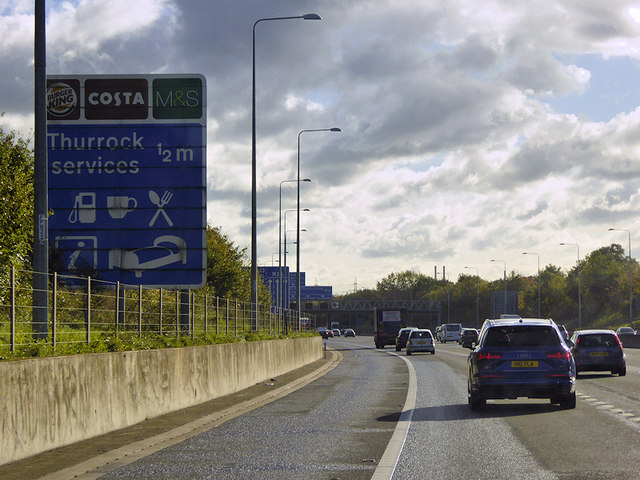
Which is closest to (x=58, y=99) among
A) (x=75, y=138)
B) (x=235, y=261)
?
(x=75, y=138)

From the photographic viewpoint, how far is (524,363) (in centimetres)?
1716

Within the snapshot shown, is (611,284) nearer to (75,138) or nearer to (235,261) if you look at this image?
(235,261)

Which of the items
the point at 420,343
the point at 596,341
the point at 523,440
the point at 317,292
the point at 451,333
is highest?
the point at 317,292

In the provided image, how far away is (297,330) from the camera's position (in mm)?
51156

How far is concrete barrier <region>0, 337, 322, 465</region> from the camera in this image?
1048 cm

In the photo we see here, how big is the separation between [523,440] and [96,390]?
5305mm

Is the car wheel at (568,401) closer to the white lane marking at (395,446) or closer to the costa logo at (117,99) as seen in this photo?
the white lane marking at (395,446)

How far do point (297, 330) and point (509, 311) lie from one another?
42.0 meters

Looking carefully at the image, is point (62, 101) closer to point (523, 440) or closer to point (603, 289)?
point (523, 440)

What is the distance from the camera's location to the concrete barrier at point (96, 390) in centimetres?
1048

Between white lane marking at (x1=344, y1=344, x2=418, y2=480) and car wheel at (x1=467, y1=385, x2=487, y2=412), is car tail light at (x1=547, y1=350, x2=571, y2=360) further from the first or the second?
white lane marking at (x1=344, y1=344, x2=418, y2=480)

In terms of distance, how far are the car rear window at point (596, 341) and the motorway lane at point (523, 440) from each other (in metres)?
9.03

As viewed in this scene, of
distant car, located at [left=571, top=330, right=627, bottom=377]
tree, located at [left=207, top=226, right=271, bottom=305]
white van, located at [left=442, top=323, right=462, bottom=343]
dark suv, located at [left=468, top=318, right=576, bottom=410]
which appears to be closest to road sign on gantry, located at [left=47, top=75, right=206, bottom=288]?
dark suv, located at [left=468, top=318, right=576, bottom=410]

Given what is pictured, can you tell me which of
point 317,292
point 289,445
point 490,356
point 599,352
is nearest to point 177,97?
point 490,356
